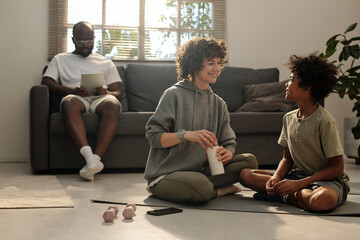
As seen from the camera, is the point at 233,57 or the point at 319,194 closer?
the point at 319,194

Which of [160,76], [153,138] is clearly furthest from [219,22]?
[153,138]

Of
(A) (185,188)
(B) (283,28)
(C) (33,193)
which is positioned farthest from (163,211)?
(B) (283,28)

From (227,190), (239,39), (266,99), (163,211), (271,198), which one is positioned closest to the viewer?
(163,211)

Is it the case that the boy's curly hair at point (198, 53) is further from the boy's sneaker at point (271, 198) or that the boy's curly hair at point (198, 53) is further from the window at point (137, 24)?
the window at point (137, 24)

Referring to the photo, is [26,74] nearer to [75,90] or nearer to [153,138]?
[75,90]

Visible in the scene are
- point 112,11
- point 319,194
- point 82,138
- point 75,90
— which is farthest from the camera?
point 112,11

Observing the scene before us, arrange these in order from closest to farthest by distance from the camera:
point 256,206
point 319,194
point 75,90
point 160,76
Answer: point 319,194 → point 256,206 → point 75,90 → point 160,76

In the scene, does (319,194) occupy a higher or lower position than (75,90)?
lower

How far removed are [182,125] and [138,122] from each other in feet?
4.25

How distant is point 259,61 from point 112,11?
154cm

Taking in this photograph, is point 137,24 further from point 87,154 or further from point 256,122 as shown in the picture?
point 87,154

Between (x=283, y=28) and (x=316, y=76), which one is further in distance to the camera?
(x=283, y=28)

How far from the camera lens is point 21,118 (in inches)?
175

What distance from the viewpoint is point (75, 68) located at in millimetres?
3816
